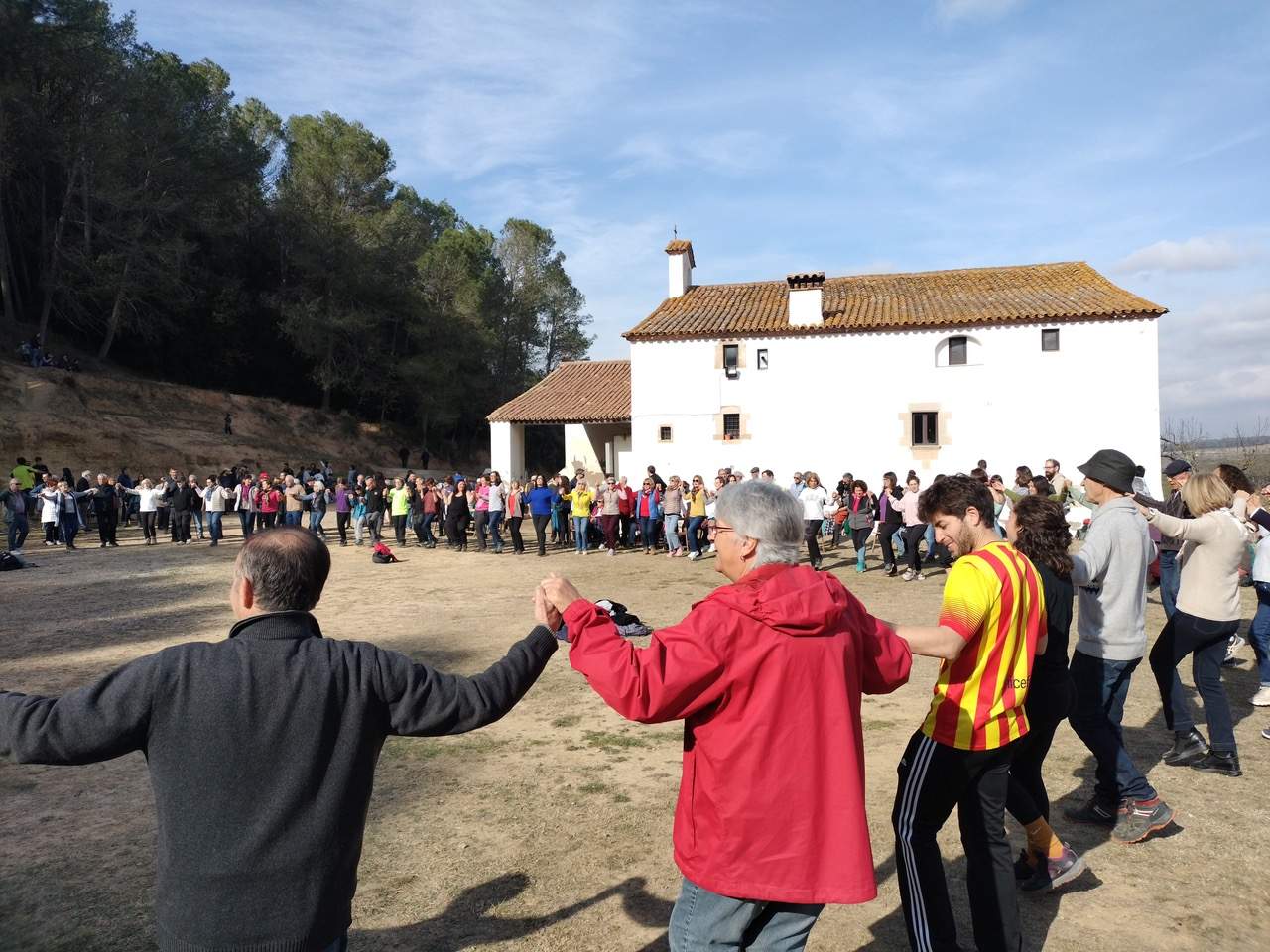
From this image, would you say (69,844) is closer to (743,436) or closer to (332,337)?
(743,436)

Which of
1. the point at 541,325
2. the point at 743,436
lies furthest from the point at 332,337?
the point at 743,436

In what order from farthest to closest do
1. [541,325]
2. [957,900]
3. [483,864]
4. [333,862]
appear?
1. [541,325]
2. [483,864]
3. [957,900]
4. [333,862]

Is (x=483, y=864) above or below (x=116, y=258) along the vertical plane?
below

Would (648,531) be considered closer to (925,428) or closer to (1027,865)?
(925,428)

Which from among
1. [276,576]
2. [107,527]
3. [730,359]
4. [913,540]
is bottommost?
[913,540]

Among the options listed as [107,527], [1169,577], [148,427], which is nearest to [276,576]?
[1169,577]

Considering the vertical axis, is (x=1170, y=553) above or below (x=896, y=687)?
below

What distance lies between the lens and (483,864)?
384 cm

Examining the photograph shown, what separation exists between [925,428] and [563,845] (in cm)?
2158

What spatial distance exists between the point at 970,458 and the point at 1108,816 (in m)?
20.5

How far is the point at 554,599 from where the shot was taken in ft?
7.08

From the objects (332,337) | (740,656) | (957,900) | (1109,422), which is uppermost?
(332,337)

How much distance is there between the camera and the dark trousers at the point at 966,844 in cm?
282

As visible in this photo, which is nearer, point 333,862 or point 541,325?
point 333,862
